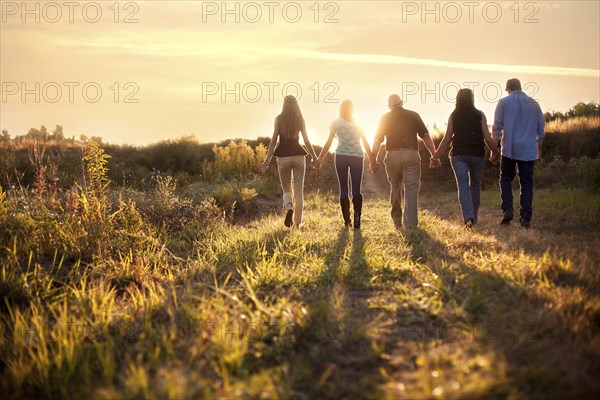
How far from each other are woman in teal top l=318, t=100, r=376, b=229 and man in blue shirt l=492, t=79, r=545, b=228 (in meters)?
2.19

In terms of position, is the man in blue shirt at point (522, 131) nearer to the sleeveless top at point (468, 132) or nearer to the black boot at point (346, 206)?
the sleeveless top at point (468, 132)

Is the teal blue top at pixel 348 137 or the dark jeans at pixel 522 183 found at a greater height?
the teal blue top at pixel 348 137

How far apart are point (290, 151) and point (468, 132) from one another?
2.98 metres

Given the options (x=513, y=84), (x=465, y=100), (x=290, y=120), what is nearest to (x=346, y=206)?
(x=290, y=120)

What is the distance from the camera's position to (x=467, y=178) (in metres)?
10.1

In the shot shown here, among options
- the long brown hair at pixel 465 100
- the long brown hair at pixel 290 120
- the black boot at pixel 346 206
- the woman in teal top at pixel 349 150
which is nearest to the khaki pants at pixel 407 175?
the woman in teal top at pixel 349 150

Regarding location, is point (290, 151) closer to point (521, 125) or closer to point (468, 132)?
point (468, 132)

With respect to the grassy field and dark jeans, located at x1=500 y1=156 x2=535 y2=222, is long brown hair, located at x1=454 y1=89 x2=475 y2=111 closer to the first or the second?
dark jeans, located at x1=500 y1=156 x2=535 y2=222

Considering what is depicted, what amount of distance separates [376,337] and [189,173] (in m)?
21.3

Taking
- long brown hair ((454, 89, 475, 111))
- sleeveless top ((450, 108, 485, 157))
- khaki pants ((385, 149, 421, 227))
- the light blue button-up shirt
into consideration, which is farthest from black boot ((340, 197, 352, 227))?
the light blue button-up shirt

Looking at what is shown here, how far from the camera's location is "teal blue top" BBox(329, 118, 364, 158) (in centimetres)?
1021

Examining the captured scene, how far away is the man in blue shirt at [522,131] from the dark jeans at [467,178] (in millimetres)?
500

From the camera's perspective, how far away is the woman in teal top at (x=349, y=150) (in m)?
10.2

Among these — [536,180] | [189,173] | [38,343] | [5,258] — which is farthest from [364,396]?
[189,173]
